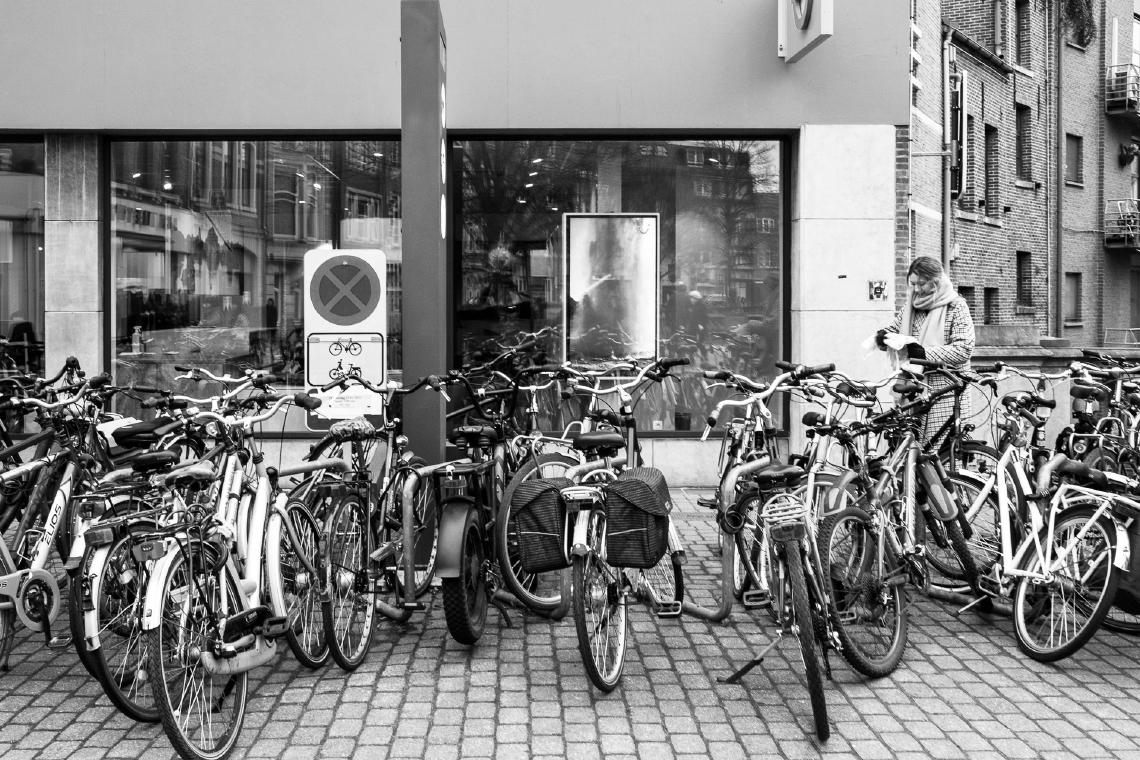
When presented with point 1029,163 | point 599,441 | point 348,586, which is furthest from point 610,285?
point 1029,163

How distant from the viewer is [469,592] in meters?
5.48

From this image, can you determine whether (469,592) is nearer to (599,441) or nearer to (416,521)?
(416,521)

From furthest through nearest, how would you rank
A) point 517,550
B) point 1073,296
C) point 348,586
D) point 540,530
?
point 1073,296
point 517,550
point 348,586
point 540,530

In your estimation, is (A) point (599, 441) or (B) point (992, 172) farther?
(B) point (992, 172)

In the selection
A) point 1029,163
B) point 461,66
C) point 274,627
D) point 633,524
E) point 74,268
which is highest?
point 1029,163

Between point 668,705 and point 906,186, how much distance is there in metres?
6.67

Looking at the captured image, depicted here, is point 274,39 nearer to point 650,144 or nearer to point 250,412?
point 650,144

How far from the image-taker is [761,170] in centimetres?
1049

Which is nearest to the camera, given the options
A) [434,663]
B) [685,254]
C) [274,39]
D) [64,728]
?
[64,728]

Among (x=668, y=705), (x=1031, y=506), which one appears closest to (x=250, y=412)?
(x=668, y=705)

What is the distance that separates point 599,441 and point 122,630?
87.2 inches

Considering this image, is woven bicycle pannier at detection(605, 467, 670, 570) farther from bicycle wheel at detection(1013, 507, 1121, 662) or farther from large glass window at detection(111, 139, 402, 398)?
large glass window at detection(111, 139, 402, 398)

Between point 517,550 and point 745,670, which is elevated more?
point 517,550

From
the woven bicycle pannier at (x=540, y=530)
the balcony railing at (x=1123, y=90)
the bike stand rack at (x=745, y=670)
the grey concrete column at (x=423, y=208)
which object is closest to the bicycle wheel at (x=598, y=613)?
the woven bicycle pannier at (x=540, y=530)
